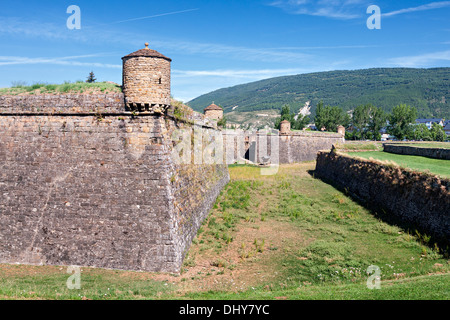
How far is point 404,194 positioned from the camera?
→ 15656 millimetres

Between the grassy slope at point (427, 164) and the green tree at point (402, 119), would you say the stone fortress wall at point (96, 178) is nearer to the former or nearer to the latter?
the grassy slope at point (427, 164)

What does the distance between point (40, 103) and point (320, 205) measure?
16735 mm

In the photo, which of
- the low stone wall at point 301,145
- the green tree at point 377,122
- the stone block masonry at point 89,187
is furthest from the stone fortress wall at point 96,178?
the green tree at point 377,122

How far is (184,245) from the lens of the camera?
39.9 ft

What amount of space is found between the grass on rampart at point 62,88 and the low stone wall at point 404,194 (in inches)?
556

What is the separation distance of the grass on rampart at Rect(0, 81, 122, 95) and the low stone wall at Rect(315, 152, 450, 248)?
1412 centimetres

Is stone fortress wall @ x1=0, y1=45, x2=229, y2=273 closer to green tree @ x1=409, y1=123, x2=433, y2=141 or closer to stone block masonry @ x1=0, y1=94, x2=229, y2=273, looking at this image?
stone block masonry @ x1=0, y1=94, x2=229, y2=273

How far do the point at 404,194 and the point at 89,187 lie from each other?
15.1 metres

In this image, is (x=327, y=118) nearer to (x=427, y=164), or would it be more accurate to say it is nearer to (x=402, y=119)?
(x=402, y=119)

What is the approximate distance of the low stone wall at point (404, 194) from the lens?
40.6 feet

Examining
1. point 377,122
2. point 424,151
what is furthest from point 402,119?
point 424,151

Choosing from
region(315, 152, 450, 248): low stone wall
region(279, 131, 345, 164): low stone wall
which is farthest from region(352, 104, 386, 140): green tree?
region(315, 152, 450, 248): low stone wall

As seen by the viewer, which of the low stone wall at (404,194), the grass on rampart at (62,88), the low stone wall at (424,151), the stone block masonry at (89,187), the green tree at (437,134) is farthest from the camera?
the green tree at (437,134)
